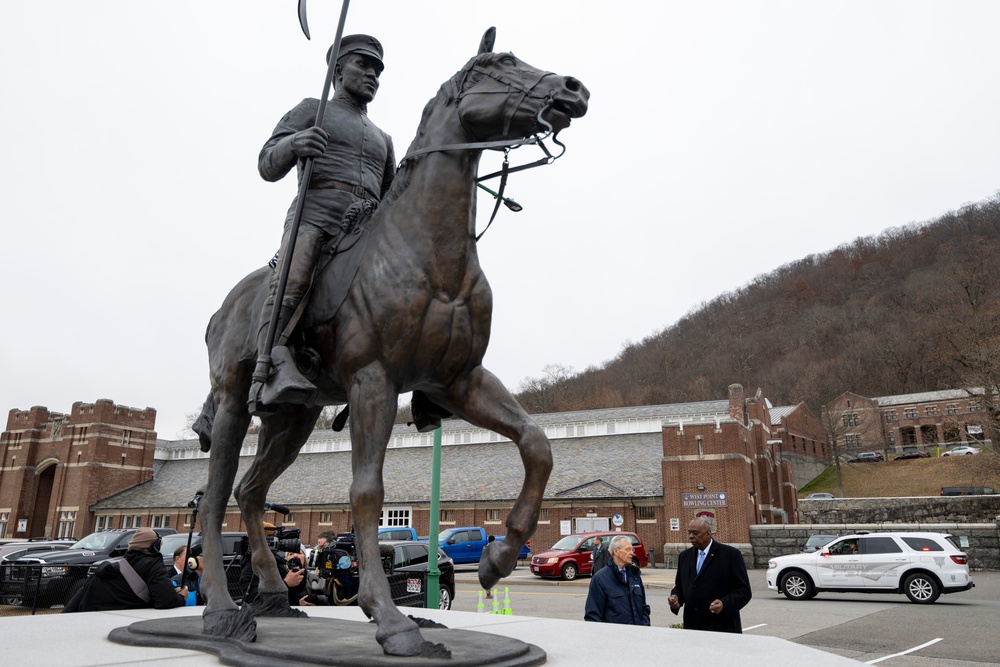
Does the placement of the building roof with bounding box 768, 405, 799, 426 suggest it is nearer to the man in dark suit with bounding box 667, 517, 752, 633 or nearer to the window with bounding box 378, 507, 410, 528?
the window with bounding box 378, 507, 410, 528

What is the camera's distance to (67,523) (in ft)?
160

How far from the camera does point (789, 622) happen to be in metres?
14.9

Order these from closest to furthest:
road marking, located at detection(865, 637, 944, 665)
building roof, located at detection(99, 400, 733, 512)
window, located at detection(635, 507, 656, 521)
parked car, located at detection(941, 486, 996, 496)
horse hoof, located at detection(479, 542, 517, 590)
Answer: horse hoof, located at detection(479, 542, 517, 590) → road marking, located at detection(865, 637, 944, 665) → window, located at detection(635, 507, 656, 521) → building roof, located at detection(99, 400, 733, 512) → parked car, located at detection(941, 486, 996, 496)

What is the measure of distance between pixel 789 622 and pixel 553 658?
13.0 metres

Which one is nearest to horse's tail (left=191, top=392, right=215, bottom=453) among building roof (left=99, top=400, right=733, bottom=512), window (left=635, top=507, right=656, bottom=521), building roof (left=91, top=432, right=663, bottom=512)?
building roof (left=99, top=400, right=733, bottom=512)

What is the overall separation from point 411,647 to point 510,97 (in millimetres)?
2904

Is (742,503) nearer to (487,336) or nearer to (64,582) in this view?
(64,582)

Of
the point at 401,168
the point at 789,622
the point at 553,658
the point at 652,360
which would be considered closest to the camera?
the point at 553,658

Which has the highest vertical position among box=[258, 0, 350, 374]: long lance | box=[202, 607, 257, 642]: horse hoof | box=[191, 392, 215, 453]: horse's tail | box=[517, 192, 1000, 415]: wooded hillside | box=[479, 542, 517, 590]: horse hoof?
box=[517, 192, 1000, 415]: wooded hillside

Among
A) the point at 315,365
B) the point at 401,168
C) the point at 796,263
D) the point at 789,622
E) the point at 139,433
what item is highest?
the point at 796,263

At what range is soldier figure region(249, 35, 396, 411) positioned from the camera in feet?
14.4

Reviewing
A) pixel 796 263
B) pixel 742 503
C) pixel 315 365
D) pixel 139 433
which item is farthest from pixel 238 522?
pixel 796 263

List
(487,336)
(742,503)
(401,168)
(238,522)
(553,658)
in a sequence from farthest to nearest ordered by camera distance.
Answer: (238,522)
(742,503)
(401,168)
(487,336)
(553,658)

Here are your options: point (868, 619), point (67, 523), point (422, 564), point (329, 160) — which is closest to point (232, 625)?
point (329, 160)
